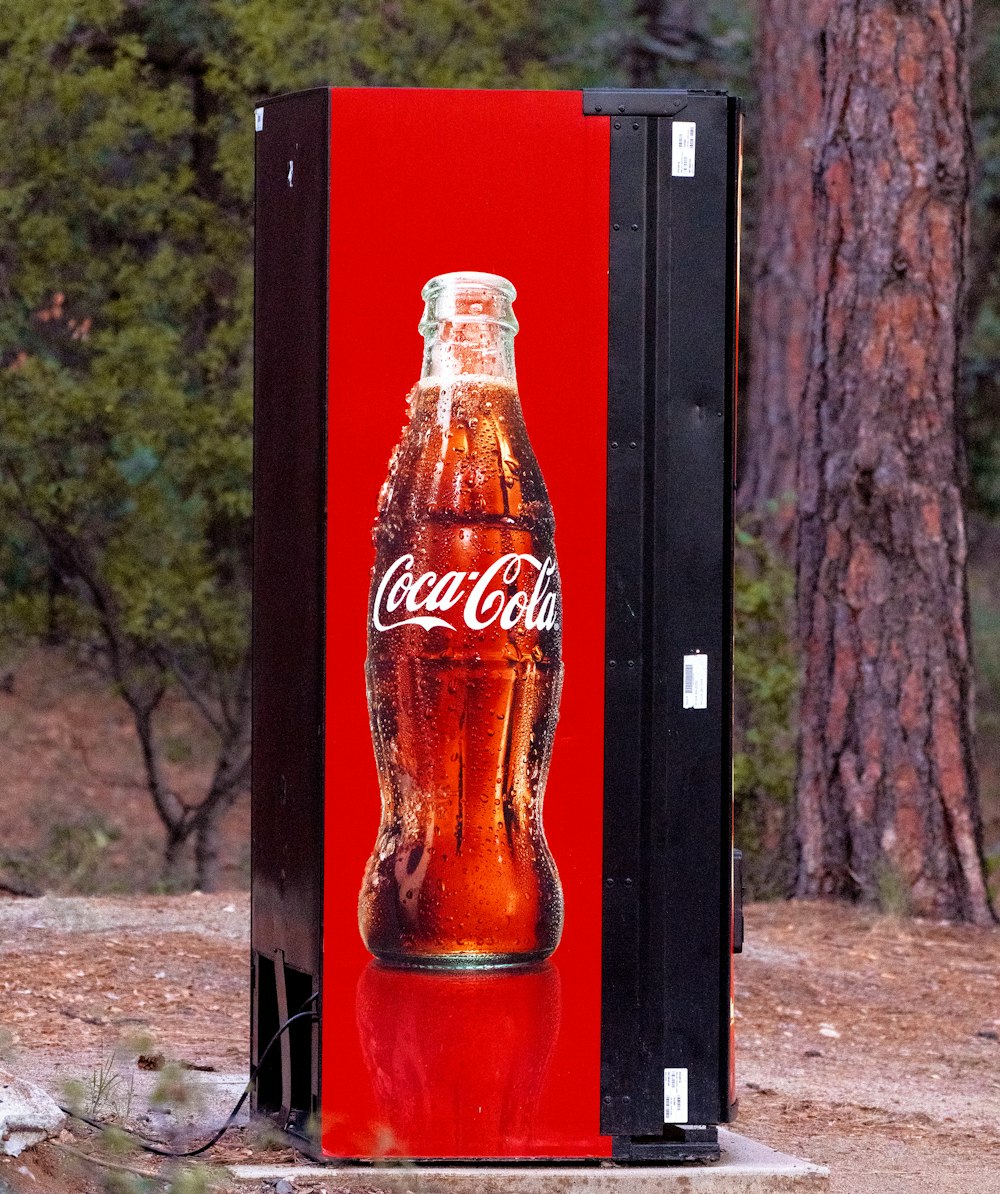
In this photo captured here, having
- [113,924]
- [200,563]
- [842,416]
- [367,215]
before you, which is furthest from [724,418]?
[200,563]

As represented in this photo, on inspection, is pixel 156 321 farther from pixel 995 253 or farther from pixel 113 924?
pixel 995 253

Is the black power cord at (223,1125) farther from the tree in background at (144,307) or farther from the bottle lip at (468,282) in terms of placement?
the tree in background at (144,307)

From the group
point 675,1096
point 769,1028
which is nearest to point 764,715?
point 769,1028

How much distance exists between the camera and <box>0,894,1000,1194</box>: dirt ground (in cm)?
483

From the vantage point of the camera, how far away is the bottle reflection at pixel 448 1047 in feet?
13.4

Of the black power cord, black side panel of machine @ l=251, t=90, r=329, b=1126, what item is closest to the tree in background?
black side panel of machine @ l=251, t=90, r=329, b=1126

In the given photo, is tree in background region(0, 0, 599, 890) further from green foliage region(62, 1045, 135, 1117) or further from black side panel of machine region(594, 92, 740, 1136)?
black side panel of machine region(594, 92, 740, 1136)

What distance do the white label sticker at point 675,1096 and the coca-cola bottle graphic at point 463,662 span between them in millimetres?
381

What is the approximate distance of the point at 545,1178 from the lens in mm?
4098

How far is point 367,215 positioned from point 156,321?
8502mm

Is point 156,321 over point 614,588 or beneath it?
over

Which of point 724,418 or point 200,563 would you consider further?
point 200,563

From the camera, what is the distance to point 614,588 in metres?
4.16

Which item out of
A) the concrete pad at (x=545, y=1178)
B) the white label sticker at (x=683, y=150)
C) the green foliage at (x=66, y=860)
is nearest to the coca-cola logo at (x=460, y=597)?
the white label sticker at (x=683, y=150)
